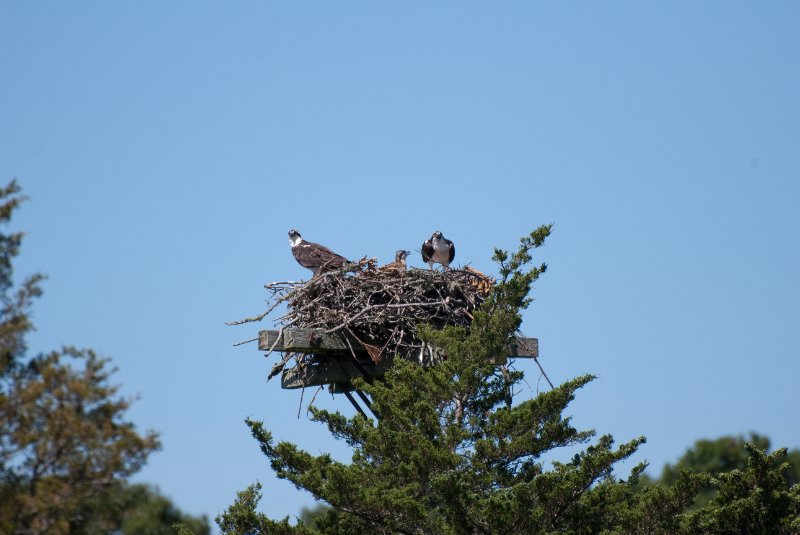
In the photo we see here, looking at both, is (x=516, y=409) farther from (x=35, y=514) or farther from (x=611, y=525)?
(x=35, y=514)

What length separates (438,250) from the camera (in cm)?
1948

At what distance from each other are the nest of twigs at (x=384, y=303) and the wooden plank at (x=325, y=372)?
0.76 ft

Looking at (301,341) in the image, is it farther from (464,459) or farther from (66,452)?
(66,452)

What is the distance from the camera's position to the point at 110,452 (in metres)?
8.99

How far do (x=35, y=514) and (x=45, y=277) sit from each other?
173 cm

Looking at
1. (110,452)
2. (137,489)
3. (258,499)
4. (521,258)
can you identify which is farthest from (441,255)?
(110,452)

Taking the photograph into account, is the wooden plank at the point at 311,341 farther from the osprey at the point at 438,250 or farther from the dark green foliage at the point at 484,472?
the osprey at the point at 438,250

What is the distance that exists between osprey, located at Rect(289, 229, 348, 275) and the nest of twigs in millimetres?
396

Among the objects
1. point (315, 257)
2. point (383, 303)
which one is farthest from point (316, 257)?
point (383, 303)

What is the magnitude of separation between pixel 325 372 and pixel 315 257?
2066 millimetres

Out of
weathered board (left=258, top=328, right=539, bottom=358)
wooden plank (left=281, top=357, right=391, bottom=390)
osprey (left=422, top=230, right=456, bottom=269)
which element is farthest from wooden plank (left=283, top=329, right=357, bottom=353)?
osprey (left=422, top=230, right=456, bottom=269)

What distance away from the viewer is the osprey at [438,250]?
63.9 feet

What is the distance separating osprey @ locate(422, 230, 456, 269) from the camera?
19.5 m

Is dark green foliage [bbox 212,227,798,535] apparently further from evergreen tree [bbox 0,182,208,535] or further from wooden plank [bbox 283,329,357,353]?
evergreen tree [bbox 0,182,208,535]
